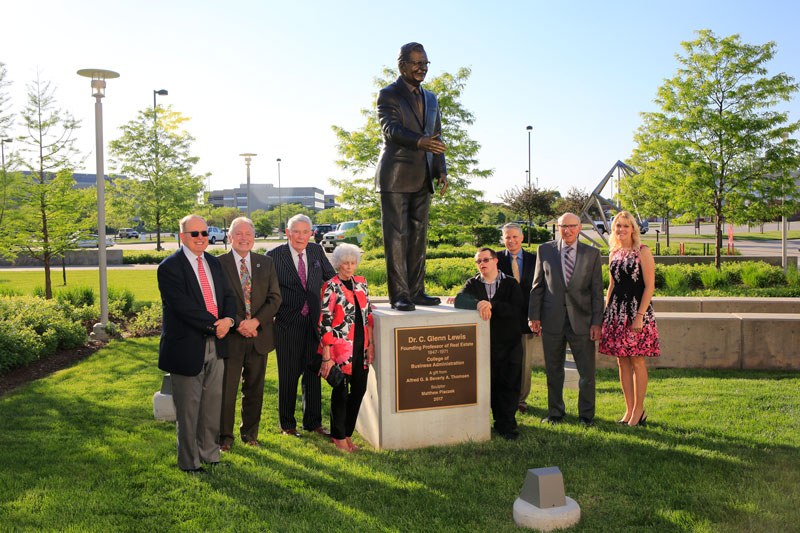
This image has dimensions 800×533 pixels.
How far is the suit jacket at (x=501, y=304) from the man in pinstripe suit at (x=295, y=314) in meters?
1.29

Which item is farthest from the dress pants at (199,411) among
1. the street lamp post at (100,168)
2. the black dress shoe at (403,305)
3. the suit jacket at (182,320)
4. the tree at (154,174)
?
the tree at (154,174)

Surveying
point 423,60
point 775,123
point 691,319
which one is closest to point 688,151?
point 775,123

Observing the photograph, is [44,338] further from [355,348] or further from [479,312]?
[479,312]

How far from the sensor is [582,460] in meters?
4.89

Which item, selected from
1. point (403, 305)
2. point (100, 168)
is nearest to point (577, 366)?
point (403, 305)

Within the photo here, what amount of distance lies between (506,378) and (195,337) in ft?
8.99

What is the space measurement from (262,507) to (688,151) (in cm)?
1486

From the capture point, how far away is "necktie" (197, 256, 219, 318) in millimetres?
4832

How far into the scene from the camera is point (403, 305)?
5586mm

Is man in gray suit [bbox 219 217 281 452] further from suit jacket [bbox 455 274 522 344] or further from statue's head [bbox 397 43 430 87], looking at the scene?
statue's head [bbox 397 43 430 87]

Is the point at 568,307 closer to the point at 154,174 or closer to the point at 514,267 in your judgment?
the point at 514,267

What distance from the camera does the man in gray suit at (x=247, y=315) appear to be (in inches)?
208

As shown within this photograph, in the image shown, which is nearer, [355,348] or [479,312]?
[355,348]

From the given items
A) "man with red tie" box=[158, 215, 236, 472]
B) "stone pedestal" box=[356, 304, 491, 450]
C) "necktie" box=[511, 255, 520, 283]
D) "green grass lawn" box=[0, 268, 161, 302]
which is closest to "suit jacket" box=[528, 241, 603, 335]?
"necktie" box=[511, 255, 520, 283]
